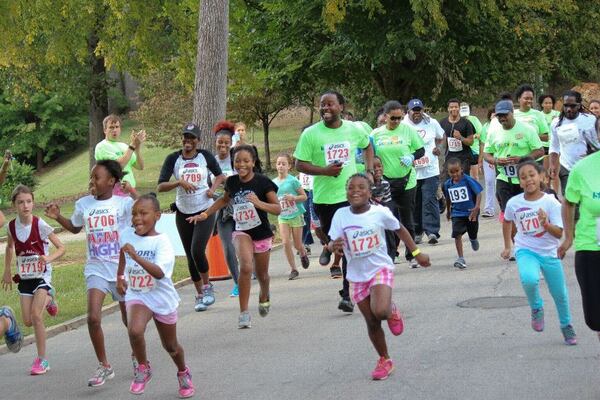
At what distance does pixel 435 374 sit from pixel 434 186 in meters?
8.70

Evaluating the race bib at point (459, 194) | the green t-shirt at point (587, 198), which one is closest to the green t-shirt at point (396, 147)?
the race bib at point (459, 194)

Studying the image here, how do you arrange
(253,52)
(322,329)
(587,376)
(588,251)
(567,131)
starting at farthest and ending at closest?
(253,52) < (567,131) < (322,329) < (587,376) < (588,251)

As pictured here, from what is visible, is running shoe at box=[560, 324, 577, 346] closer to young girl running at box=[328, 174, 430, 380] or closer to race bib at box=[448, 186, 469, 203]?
young girl running at box=[328, 174, 430, 380]

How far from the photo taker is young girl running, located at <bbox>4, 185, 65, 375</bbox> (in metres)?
9.59

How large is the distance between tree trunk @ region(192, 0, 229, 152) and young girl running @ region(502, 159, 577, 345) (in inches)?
365

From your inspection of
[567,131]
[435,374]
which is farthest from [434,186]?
[435,374]

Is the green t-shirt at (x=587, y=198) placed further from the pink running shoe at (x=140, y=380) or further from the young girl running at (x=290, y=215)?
the young girl running at (x=290, y=215)

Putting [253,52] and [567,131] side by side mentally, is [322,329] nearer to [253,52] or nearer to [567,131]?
[567,131]

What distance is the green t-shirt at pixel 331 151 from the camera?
1102cm

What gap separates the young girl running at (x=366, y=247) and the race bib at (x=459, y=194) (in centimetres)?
572

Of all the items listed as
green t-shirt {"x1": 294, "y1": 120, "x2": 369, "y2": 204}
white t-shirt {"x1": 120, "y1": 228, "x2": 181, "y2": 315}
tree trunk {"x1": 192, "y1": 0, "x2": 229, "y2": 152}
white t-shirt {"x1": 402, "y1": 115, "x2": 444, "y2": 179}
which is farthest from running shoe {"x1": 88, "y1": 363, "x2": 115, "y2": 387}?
tree trunk {"x1": 192, "y1": 0, "x2": 229, "y2": 152}

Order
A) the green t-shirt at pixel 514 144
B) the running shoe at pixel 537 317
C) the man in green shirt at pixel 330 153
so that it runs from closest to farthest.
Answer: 1. the running shoe at pixel 537 317
2. the man in green shirt at pixel 330 153
3. the green t-shirt at pixel 514 144

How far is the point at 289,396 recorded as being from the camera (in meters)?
7.90

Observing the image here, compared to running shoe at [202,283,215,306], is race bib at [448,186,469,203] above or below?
above
